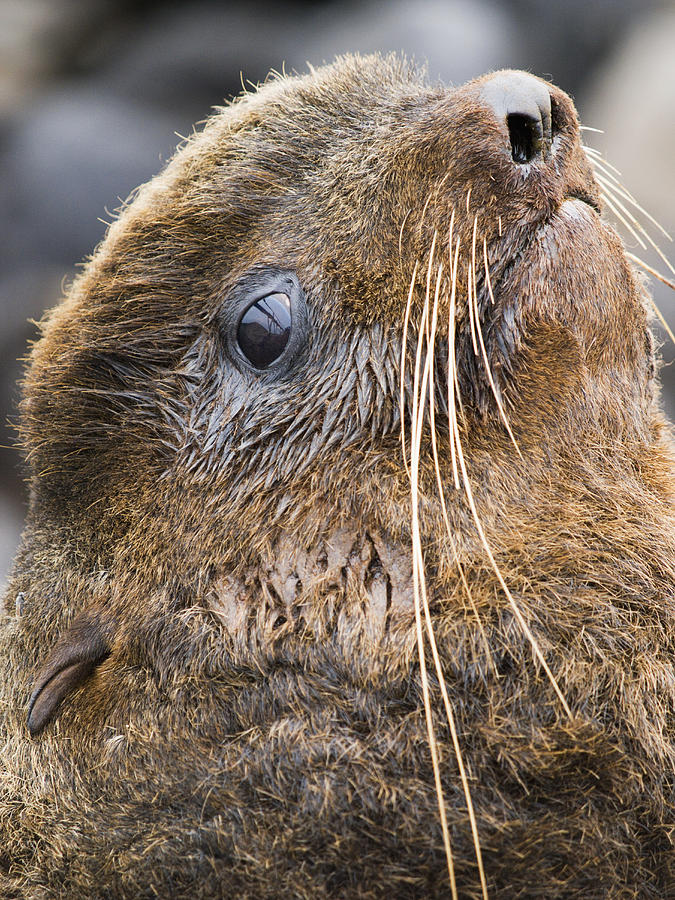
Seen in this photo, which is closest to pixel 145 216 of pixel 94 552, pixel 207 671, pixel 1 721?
pixel 94 552

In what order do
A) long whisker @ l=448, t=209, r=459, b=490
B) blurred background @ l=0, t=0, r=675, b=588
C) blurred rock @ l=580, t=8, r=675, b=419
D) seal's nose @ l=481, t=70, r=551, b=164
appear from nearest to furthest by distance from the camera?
long whisker @ l=448, t=209, r=459, b=490, seal's nose @ l=481, t=70, r=551, b=164, blurred background @ l=0, t=0, r=675, b=588, blurred rock @ l=580, t=8, r=675, b=419

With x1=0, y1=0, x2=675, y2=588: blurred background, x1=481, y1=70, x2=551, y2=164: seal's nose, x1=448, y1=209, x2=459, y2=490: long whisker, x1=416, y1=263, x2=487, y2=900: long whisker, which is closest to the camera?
x1=416, y1=263, x2=487, y2=900: long whisker

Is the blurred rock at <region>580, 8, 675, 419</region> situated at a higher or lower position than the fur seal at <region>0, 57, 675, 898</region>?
higher

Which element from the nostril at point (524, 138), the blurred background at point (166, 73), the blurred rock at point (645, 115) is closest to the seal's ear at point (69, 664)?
the nostril at point (524, 138)

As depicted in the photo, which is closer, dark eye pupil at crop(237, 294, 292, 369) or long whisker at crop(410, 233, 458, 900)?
Result: long whisker at crop(410, 233, 458, 900)

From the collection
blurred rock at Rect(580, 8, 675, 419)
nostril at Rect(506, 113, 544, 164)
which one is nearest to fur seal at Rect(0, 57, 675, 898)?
nostril at Rect(506, 113, 544, 164)

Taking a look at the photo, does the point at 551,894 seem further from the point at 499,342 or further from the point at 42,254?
the point at 42,254

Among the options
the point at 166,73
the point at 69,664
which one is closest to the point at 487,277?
the point at 69,664

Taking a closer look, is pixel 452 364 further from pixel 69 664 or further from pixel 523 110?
pixel 69 664

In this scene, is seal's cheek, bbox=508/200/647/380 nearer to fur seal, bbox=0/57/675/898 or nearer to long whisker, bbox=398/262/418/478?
fur seal, bbox=0/57/675/898
